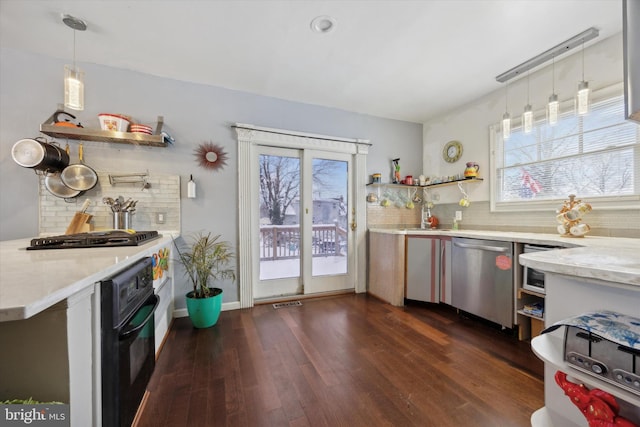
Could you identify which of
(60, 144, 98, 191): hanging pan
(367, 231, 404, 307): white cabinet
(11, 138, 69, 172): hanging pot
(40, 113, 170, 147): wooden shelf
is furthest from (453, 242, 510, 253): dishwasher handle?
(11, 138, 69, 172): hanging pot

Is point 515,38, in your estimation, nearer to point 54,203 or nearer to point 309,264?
point 309,264

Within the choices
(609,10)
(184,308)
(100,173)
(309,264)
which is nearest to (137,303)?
(184,308)

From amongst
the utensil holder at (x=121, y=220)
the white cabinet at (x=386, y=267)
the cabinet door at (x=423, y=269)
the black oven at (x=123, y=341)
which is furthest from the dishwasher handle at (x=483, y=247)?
the utensil holder at (x=121, y=220)

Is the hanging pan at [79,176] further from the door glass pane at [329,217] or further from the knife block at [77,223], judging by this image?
the door glass pane at [329,217]

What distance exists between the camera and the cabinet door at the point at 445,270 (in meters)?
2.55

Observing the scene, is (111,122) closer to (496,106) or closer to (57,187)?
(57,187)

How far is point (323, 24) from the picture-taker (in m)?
1.77

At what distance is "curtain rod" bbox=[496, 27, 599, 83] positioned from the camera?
1857 mm

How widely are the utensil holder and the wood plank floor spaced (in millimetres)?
1056

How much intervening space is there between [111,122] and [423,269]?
11.3ft

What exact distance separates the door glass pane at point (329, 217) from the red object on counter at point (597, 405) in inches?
96.6

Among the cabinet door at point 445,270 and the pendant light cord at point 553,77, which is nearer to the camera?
the pendant light cord at point 553,77

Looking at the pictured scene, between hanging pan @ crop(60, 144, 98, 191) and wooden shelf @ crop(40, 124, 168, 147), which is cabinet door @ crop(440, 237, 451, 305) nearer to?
wooden shelf @ crop(40, 124, 168, 147)

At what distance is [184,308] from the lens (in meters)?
2.51
